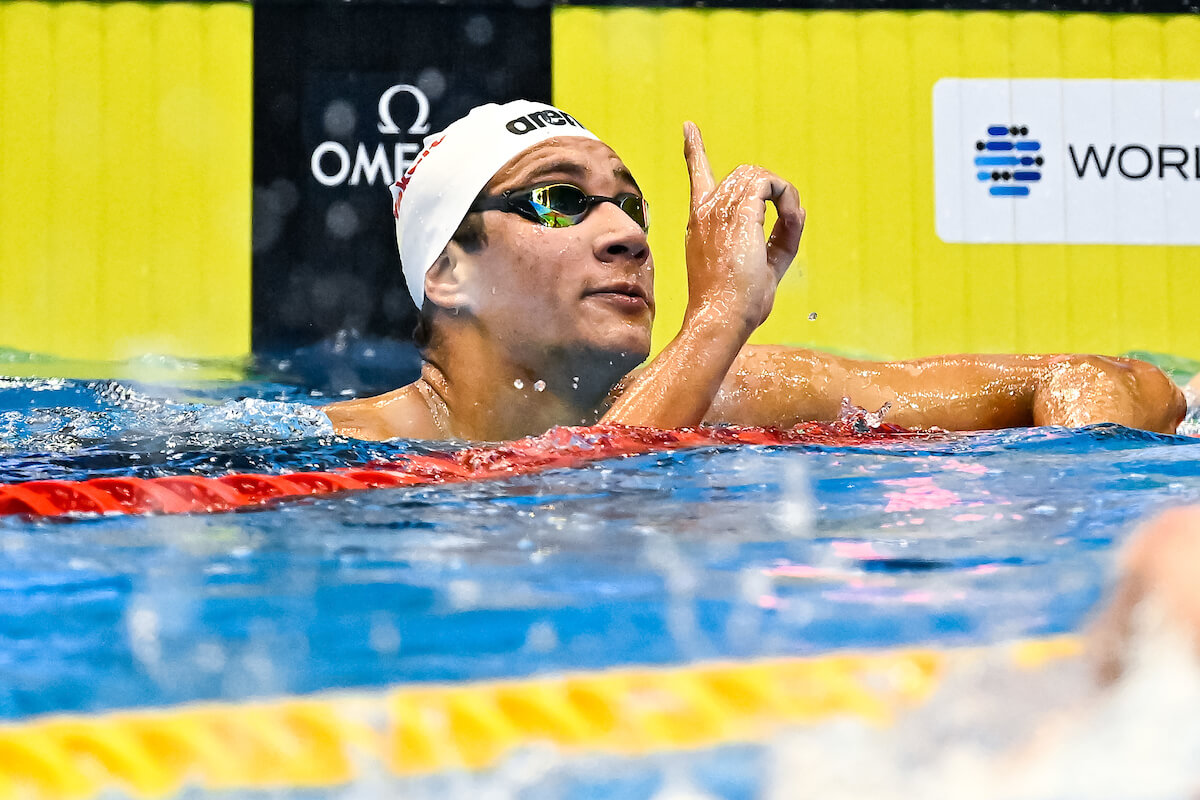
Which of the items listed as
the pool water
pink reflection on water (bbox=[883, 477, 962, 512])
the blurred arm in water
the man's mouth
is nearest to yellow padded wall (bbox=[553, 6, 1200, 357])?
the man's mouth

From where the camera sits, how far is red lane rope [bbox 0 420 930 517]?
1830 mm

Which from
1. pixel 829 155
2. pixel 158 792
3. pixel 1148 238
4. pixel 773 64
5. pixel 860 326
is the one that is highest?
pixel 773 64

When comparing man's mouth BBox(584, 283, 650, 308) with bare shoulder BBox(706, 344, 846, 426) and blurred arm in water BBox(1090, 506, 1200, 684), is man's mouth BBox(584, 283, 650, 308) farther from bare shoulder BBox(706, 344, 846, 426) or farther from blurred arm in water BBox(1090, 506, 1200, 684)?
blurred arm in water BBox(1090, 506, 1200, 684)

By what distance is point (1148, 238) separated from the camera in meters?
5.69

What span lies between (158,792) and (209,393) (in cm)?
429

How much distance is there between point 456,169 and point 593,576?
1.54 m

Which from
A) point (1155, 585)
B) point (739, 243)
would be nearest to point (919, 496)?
point (739, 243)

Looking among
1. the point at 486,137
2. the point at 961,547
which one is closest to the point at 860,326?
the point at 486,137

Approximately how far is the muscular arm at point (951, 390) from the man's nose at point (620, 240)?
0.45 meters

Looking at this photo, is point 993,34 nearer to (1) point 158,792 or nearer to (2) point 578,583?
(2) point 578,583

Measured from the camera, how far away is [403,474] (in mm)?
2070

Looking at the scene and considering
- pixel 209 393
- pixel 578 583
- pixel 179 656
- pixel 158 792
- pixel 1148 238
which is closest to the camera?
pixel 158 792

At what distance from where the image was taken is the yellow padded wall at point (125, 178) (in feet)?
17.6

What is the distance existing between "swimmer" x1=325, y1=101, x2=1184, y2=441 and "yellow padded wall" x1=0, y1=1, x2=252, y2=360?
290 cm
